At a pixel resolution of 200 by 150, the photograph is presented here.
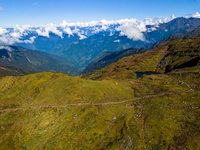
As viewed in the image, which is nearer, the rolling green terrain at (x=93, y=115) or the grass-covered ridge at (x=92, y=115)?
the rolling green terrain at (x=93, y=115)

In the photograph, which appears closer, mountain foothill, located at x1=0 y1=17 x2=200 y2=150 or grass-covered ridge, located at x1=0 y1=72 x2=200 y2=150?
mountain foothill, located at x1=0 y1=17 x2=200 y2=150

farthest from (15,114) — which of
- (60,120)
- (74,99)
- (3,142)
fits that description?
(74,99)

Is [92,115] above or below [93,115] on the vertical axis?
above

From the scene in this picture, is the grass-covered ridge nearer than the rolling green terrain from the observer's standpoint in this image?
No

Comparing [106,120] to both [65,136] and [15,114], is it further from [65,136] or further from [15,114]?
[15,114]

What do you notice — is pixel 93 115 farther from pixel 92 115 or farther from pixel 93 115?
pixel 92 115

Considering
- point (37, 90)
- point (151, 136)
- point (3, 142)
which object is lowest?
point (3, 142)

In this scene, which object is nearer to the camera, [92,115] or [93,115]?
[92,115]

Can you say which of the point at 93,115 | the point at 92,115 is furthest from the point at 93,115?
the point at 92,115
